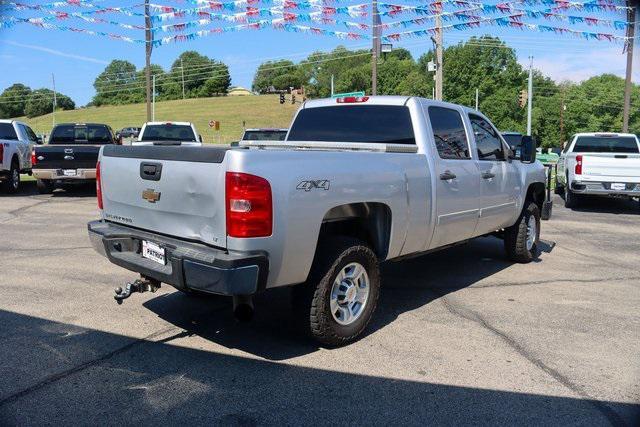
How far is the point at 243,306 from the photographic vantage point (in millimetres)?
3805

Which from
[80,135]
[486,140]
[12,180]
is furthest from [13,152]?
[486,140]

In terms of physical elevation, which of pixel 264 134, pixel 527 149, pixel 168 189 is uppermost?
pixel 264 134

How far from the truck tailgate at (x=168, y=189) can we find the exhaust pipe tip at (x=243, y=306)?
43 centimetres

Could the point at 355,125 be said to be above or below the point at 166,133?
below

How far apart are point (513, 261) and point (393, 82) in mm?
100575

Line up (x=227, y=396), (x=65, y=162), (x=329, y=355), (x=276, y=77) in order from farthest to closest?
1. (x=276, y=77)
2. (x=65, y=162)
3. (x=329, y=355)
4. (x=227, y=396)

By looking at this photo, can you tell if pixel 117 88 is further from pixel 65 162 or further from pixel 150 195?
pixel 150 195

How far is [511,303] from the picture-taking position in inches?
216

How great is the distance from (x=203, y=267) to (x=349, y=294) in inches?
51.7

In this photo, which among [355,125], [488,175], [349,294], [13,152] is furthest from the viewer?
[13,152]

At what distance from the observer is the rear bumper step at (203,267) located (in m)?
3.41

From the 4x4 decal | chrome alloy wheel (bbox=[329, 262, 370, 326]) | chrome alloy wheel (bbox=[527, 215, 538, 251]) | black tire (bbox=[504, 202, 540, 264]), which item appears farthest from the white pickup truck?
the 4x4 decal

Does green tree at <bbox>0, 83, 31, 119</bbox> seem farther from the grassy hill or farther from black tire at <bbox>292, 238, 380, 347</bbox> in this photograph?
black tire at <bbox>292, 238, 380, 347</bbox>

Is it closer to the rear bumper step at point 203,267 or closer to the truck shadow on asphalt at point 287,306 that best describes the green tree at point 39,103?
the truck shadow on asphalt at point 287,306
